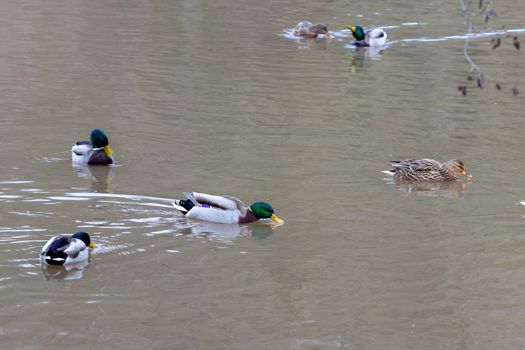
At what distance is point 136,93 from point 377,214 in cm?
791

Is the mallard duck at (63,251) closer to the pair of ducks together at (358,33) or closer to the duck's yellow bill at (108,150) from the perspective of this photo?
the duck's yellow bill at (108,150)

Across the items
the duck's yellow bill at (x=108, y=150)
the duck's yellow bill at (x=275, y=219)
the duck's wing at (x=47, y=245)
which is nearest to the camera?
the duck's wing at (x=47, y=245)

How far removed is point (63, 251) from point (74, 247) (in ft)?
0.39

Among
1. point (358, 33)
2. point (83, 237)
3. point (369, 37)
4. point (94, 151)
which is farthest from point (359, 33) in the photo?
point (83, 237)

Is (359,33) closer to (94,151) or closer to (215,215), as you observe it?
(94,151)

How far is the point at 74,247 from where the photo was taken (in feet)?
34.1

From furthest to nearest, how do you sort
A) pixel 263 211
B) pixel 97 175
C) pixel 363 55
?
1. pixel 363 55
2. pixel 97 175
3. pixel 263 211

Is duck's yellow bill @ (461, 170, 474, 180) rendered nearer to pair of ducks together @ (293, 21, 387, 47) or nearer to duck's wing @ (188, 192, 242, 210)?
duck's wing @ (188, 192, 242, 210)

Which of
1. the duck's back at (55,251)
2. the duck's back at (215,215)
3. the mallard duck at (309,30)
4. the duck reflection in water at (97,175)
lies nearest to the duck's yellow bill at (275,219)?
the duck's back at (215,215)

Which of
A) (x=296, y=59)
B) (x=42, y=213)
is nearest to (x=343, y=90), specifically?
(x=296, y=59)

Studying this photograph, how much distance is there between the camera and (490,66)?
24.2 m

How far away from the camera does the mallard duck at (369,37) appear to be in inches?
1049

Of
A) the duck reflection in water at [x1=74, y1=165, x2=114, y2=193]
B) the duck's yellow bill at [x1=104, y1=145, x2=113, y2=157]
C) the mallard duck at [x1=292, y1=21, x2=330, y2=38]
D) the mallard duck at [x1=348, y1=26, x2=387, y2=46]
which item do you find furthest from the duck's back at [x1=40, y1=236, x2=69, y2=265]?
the mallard duck at [x1=292, y1=21, x2=330, y2=38]

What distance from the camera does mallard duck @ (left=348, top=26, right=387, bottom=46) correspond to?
26.7 metres
